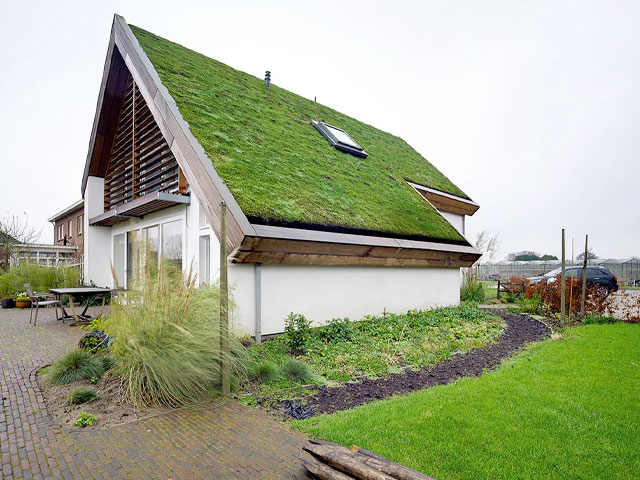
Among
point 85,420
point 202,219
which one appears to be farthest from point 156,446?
point 202,219

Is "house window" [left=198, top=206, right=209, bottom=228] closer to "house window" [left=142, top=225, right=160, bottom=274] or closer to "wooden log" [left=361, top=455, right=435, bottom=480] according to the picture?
"house window" [left=142, top=225, right=160, bottom=274]

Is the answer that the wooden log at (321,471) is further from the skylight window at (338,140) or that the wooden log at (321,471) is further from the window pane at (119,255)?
the window pane at (119,255)

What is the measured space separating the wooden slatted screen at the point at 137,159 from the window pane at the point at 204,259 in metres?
1.44

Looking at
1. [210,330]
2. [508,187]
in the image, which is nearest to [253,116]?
[210,330]

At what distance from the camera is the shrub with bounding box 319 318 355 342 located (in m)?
6.79

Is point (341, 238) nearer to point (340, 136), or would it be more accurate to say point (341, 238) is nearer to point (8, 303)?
point (340, 136)

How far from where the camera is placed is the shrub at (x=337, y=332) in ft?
22.3

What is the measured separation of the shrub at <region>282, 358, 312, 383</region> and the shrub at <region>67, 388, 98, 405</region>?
2.11 m

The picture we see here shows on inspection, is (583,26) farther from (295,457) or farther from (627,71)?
(295,457)

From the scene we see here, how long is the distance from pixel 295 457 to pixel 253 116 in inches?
324

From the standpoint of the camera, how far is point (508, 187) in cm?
2331

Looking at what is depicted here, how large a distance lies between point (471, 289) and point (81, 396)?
475 inches

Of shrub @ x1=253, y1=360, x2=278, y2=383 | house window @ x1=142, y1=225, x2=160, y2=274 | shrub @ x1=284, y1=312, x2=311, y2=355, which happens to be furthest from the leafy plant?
shrub @ x1=284, y1=312, x2=311, y2=355

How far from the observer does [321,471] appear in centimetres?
250
